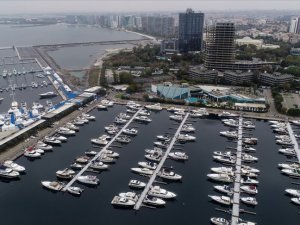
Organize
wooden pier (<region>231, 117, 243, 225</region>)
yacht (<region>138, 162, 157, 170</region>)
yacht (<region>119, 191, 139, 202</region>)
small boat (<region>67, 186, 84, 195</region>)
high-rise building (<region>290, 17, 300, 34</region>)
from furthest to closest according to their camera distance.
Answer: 1. high-rise building (<region>290, 17, 300, 34</region>)
2. yacht (<region>138, 162, 157, 170</region>)
3. small boat (<region>67, 186, 84, 195</region>)
4. yacht (<region>119, 191, 139, 202</region>)
5. wooden pier (<region>231, 117, 243, 225</region>)

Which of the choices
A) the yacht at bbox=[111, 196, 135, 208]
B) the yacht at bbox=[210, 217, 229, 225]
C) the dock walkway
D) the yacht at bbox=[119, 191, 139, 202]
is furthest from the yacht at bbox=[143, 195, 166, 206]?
the dock walkway

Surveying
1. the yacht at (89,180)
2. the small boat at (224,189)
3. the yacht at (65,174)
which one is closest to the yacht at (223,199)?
the small boat at (224,189)

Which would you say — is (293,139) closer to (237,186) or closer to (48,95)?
(237,186)

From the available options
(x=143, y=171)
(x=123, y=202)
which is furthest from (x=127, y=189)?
(x=143, y=171)

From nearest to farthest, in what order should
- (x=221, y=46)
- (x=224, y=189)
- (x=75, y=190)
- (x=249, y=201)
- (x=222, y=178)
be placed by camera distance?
(x=249, y=201) → (x=75, y=190) → (x=224, y=189) → (x=222, y=178) → (x=221, y=46)

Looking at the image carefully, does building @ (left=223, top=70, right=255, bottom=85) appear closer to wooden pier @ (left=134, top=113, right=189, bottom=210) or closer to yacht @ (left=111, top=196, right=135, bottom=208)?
wooden pier @ (left=134, top=113, right=189, bottom=210)
